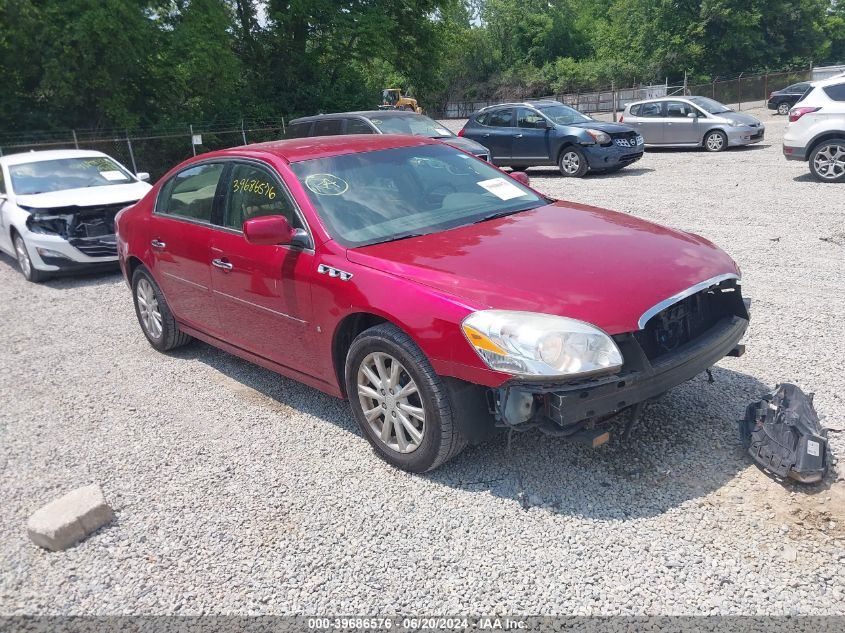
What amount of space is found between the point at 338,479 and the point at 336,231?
1.39m

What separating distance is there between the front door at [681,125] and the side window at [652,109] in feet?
0.70

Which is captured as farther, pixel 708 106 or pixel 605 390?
pixel 708 106

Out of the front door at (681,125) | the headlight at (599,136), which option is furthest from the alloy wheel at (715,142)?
the headlight at (599,136)

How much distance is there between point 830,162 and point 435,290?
10.8 meters

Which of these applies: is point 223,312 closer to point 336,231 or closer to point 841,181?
point 336,231

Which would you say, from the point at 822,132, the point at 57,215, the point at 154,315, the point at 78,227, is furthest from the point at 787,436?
the point at 822,132

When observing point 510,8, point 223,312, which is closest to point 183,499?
point 223,312

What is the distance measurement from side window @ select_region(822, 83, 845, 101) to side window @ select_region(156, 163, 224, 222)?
34.8 feet

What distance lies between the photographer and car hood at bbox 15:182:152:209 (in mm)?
8719

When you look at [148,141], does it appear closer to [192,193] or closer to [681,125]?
[681,125]

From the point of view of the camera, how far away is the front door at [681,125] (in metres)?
17.8

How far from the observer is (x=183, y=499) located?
144 inches

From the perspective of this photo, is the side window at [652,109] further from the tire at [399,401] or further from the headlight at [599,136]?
the tire at [399,401]

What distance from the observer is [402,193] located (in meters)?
4.36
